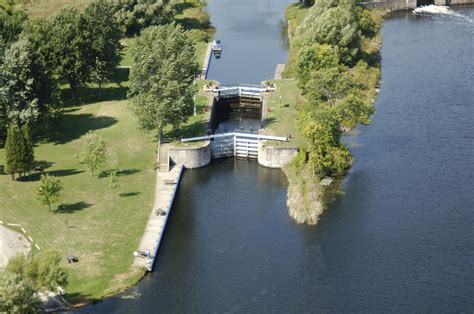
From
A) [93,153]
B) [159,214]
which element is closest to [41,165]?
[93,153]

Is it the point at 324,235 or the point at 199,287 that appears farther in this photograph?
the point at 324,235

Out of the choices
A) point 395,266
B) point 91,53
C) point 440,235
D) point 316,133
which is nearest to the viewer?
point 395,266

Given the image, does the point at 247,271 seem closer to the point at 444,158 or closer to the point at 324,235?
the point at 324,235

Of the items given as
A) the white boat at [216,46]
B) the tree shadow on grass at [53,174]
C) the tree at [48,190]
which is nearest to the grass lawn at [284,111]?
the tree shadow on grass at [53,174]

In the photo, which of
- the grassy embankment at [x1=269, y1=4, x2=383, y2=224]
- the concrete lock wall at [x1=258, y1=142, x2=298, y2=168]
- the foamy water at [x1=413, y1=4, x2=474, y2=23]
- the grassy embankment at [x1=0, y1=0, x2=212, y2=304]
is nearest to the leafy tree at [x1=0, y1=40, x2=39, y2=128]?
the grassy embankment at [x1=0, y1=0, x2=212, y2=304]

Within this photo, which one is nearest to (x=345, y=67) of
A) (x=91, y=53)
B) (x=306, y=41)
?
(x=306, y=41)

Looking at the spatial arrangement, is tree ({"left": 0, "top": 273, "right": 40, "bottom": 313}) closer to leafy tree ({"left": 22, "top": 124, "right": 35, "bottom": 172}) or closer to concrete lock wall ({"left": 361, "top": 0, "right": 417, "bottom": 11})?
leafy tree ({"left": 22, "top": 124, "right": 35, "bottom": 172})

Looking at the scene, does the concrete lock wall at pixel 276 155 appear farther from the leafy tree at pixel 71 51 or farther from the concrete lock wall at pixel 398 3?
the concrete lock wall at pixel 398 3
